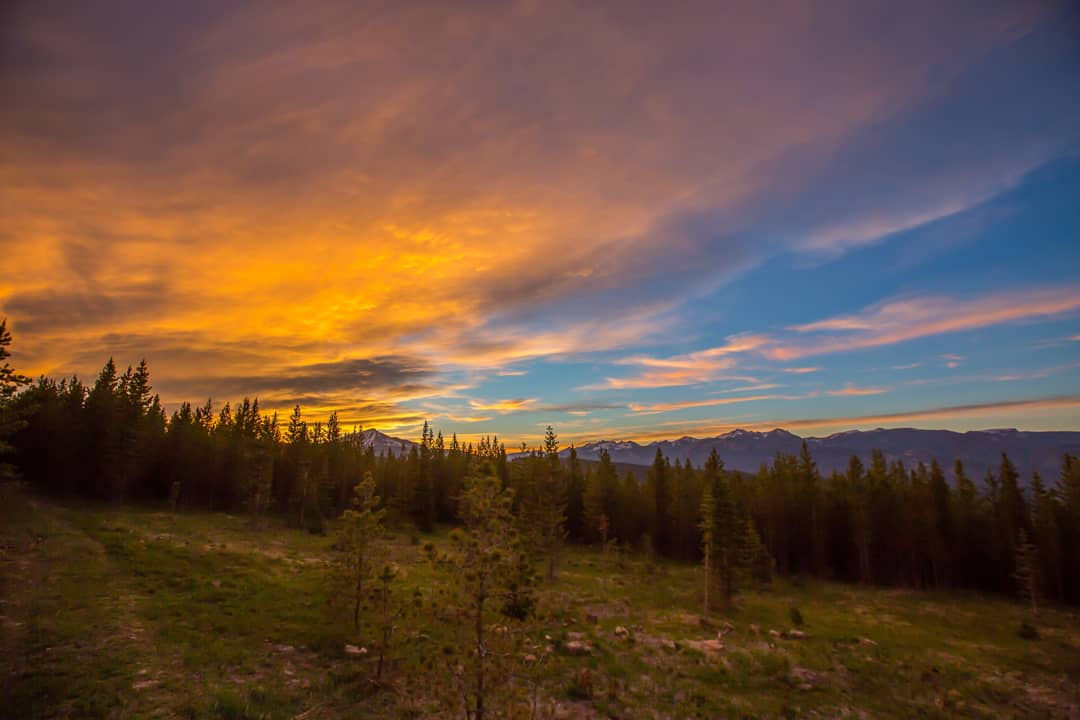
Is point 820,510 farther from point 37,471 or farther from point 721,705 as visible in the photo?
point 37,471

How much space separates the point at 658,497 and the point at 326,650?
2722 inches

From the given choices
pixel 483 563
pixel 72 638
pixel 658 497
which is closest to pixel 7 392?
pixel 72 638

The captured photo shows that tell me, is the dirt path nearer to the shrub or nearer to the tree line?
the shrub

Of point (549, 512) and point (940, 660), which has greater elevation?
point (549, 512)

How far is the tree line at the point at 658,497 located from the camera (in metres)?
57.2

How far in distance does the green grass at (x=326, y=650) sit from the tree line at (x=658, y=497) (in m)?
14.7

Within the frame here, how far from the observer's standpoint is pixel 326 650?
19922 millimetres

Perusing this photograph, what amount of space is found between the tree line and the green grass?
14707mm

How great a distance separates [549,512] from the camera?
48688mm

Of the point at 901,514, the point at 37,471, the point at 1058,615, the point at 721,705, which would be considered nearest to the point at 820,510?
the point at 901,514

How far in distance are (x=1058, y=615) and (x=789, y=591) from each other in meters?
26.8

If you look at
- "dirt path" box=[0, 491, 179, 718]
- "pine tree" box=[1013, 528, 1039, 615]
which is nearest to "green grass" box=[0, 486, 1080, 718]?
"dirt path" box=[0, 491, 179, 718]

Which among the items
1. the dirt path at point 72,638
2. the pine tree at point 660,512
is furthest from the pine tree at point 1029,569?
the dirt path at point 72,638

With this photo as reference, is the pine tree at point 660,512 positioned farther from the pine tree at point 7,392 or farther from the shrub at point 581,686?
the pine tree at point 7,392
